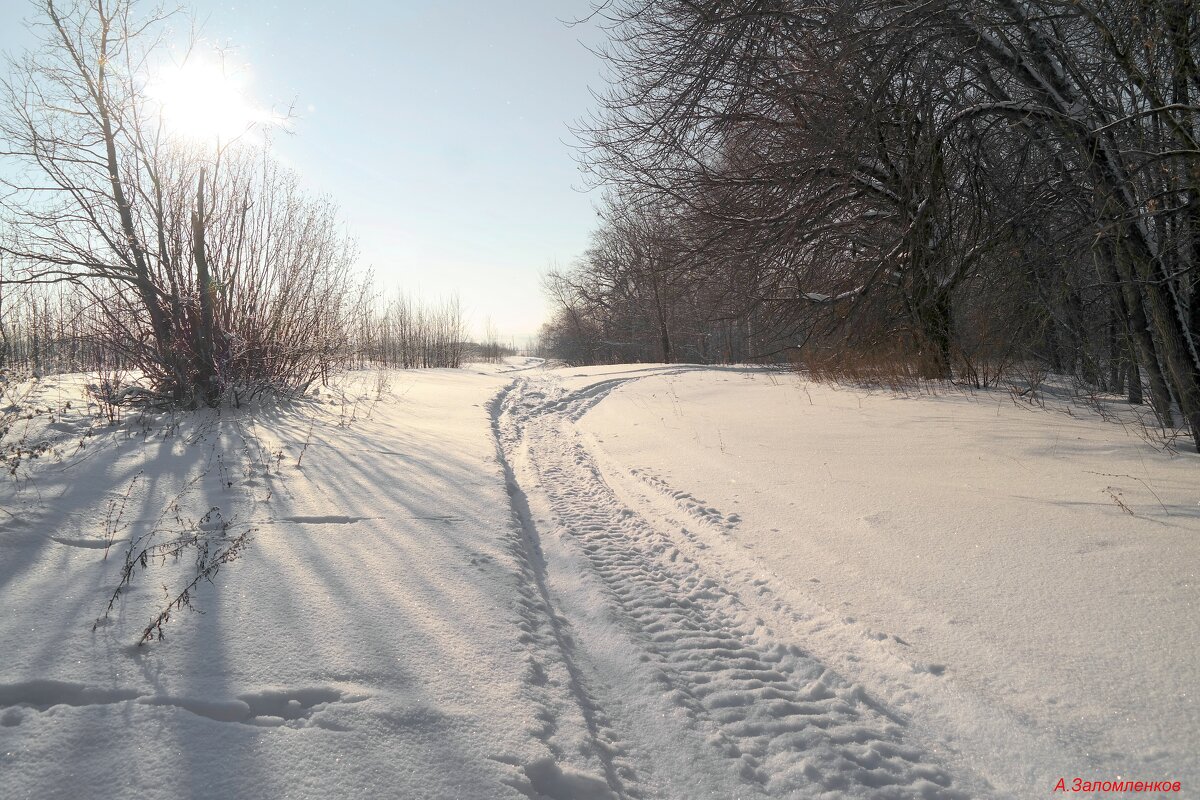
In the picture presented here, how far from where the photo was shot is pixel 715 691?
1.85 meters

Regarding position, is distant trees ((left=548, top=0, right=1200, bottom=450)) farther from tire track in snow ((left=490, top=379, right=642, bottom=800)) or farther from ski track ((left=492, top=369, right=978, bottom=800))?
tire track in snow ((left=490, top=379, right=642, bottom=800))

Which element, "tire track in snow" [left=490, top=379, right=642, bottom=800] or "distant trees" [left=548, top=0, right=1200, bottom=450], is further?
"distant trees" [left=548, top=0, right=1200, bottom=450]

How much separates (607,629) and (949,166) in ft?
18.4

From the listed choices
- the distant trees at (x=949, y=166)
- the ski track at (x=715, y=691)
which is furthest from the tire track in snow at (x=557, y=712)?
the distant trees at (x=949, y=166)

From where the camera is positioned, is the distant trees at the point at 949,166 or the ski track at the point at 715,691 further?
the distant trees at the point at 949,166

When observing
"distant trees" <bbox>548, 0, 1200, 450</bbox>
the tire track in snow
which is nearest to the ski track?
the tire track in snow

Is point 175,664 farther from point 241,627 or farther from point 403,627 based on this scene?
point 403,627

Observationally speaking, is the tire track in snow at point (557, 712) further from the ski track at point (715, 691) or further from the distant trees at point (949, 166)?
the distant trees at point (949, 166)

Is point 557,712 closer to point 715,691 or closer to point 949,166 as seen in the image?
point 715,691

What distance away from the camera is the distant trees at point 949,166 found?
3809mm

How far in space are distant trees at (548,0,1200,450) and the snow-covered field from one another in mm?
1537

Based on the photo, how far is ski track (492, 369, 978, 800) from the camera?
149cm

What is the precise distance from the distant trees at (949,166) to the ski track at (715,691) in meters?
3.35

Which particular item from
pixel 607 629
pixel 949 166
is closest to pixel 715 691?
pixel 607 629
